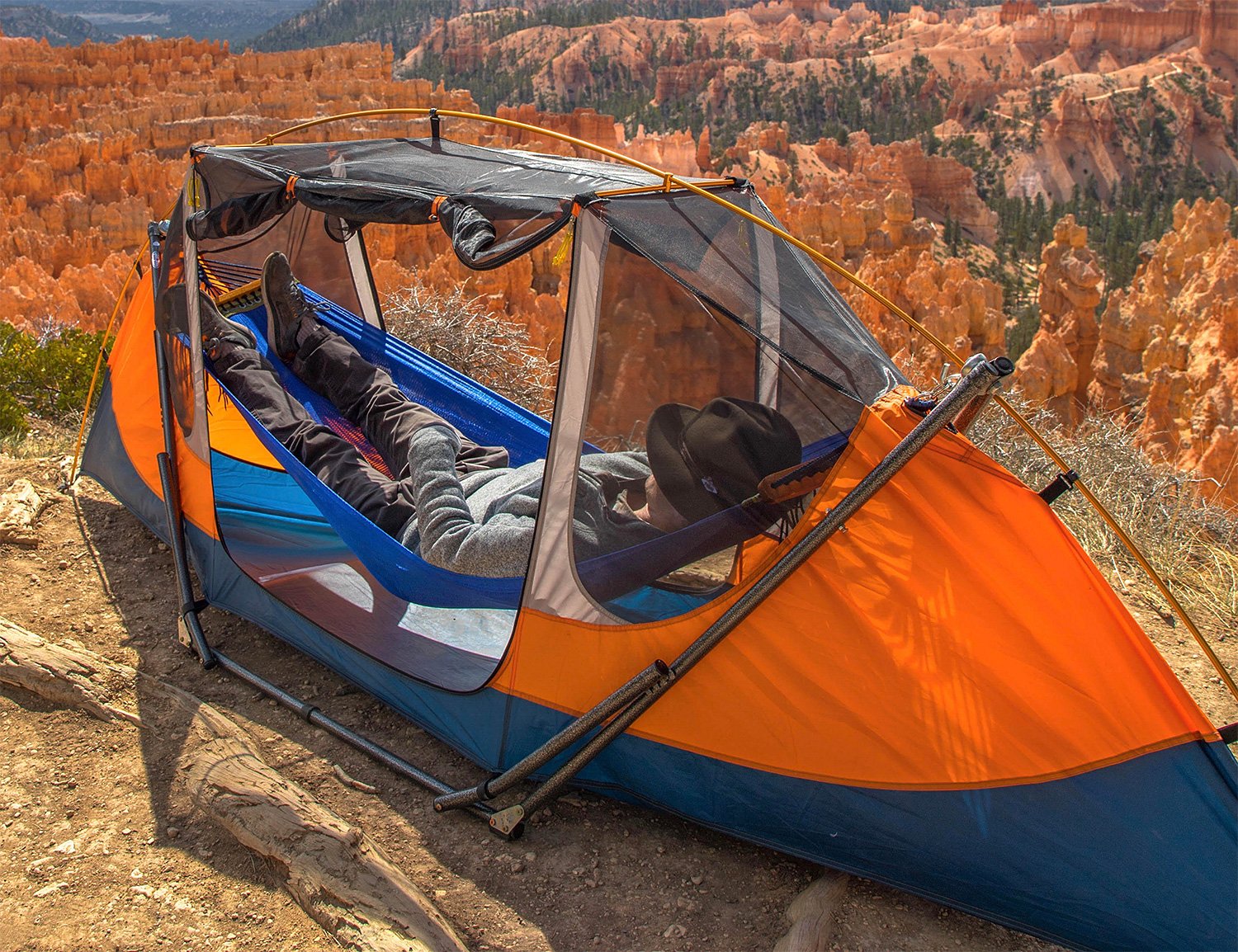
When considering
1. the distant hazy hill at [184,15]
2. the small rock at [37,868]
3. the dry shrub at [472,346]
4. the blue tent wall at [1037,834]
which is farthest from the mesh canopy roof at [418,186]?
the distant hazy hill at [184,15]

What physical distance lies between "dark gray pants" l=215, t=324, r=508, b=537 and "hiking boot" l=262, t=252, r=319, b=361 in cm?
4

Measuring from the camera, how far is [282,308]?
3.53m

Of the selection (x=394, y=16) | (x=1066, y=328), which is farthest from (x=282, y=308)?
(x=394, y=16)

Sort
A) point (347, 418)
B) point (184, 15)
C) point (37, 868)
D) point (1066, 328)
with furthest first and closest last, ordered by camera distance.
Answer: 1. point (184, 15)
2. point (1066, 328)
3. point (347, 418)
4. point (37, 868)

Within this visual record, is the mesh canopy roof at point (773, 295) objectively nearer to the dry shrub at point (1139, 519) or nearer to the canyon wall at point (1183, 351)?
the dry shrub at point (1139, 519)

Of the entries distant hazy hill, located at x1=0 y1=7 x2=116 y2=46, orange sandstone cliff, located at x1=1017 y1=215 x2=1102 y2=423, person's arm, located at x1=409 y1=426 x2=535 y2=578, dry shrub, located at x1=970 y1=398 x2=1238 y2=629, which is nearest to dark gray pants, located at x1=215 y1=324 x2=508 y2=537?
person's arm, located at x1=409 y1=426 x2=535 y2=578

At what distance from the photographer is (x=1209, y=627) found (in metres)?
3.24

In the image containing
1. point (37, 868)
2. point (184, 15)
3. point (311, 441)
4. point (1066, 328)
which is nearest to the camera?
point (37, 868)

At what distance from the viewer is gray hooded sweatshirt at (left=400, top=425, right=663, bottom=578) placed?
7.28 ft

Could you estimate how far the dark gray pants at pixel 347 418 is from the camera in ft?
9.41

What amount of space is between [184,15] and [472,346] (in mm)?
113462

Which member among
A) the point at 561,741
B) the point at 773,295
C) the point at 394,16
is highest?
the point at 394,16

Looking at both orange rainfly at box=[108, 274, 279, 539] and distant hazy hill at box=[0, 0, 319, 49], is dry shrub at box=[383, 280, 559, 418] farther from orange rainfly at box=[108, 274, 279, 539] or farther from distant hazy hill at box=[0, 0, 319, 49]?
distant hazy hill at box=[0, 0, 319, 49]

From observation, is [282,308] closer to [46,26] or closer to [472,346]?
[472,346]
